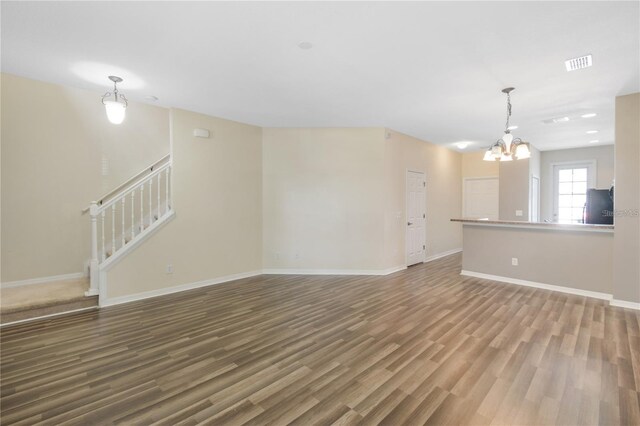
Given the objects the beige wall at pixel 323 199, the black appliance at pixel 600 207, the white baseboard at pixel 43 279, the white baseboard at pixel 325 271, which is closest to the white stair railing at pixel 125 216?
the white baseboard at pixel 43 279

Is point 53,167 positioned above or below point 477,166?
below

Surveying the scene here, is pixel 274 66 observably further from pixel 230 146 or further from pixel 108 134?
pixel 108 134

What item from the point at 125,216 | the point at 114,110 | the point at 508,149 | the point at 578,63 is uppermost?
the point at 578,63

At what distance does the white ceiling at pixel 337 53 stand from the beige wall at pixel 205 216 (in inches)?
25.3

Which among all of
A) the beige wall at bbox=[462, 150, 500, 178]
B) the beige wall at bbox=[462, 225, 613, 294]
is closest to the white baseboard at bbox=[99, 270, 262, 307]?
the beige wall at bbox=[462, 225, 613, 294]

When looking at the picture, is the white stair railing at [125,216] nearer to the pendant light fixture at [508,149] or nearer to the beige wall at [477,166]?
the pendant light fixture at [508,149]

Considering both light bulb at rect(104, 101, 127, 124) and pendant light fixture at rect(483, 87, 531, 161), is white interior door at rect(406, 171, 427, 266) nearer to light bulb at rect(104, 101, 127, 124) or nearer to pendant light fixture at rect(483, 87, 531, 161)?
pendant light fixture at rect(483, 87, 531, 161)

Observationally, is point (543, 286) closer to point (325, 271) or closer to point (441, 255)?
point (441, 255)

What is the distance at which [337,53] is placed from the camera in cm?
287

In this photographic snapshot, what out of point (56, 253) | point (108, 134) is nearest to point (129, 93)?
point (108, 134)

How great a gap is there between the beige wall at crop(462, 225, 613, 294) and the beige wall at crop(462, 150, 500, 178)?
3216mm

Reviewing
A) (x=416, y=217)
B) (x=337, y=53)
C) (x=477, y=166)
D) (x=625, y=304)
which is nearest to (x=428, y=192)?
(x=416, y=217)

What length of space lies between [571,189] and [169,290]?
9.75m

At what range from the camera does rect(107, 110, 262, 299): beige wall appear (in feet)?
14.1
